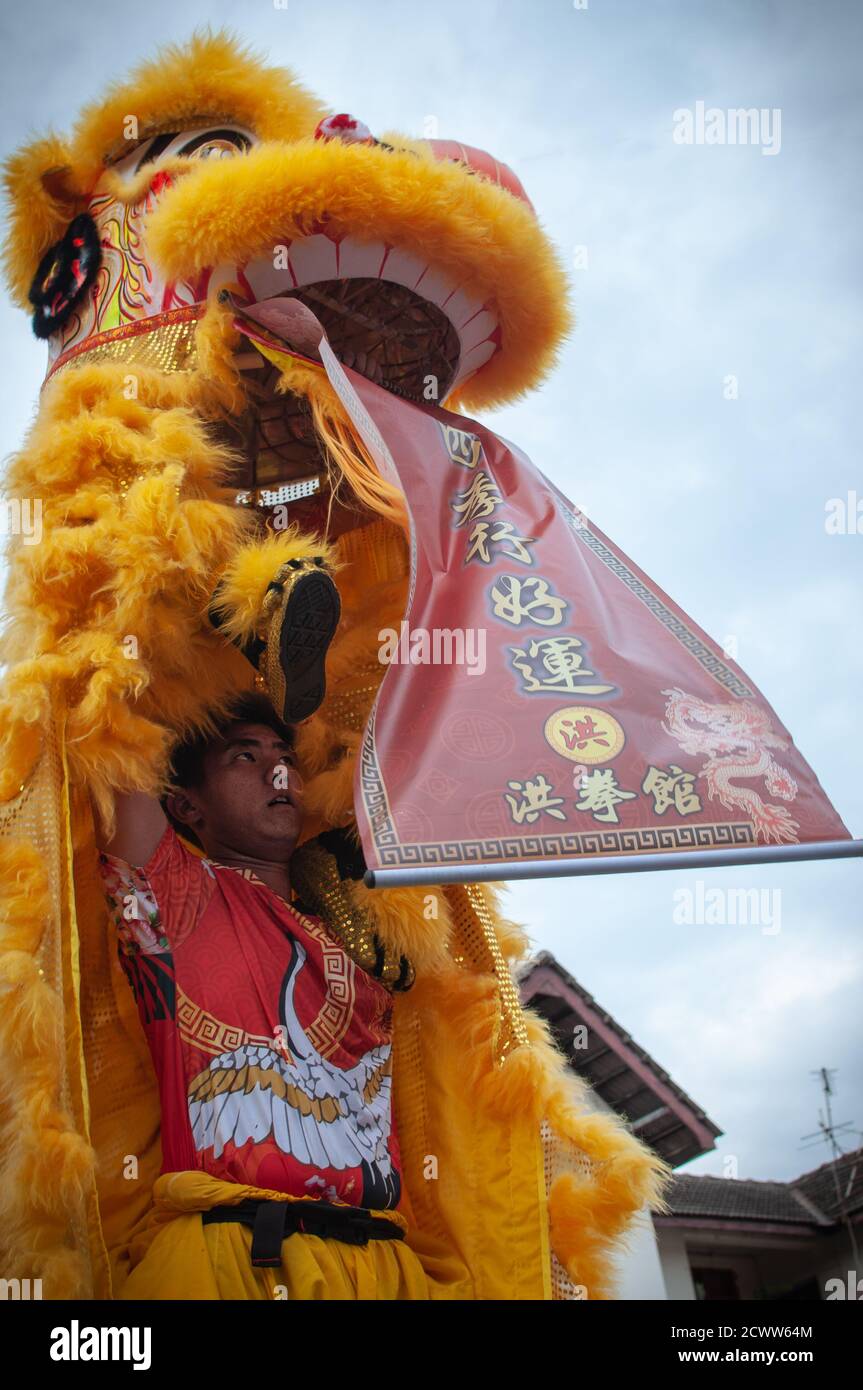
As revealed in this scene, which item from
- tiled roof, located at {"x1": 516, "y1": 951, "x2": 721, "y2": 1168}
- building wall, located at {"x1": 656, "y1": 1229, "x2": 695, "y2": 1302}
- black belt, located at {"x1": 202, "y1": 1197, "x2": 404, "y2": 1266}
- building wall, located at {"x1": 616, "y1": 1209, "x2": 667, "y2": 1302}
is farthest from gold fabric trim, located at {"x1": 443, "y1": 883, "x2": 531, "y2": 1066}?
building wall, located at {"x1": 656, "y1": 1229, "x2": 695, "y2": 1302}

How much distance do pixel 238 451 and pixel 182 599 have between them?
0.85 m

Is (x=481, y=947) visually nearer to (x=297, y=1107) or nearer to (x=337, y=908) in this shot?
(x=337, y=908)

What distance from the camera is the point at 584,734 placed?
341 centimetres

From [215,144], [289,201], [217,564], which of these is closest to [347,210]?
[289,201]

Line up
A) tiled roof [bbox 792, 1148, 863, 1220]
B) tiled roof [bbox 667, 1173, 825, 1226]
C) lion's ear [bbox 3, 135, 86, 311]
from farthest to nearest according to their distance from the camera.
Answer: tiled roof [bbox 792, 1148, 863, 1220], tiled roof [bbox 667, 1173, 825, 1226], lion's ear [bbox 3, 135, 86, 311]

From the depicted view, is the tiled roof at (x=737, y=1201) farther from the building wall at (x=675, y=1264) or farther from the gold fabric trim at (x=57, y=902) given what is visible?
the gold fabric trim at (x=57, y=902)

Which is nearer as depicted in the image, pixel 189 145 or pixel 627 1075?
pixel 189 145

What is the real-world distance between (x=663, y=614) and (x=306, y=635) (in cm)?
125

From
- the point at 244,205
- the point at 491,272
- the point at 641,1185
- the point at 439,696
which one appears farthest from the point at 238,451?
the point at 641,1185

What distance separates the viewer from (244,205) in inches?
156

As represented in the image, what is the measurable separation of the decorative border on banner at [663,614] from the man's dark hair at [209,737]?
1.25 meters

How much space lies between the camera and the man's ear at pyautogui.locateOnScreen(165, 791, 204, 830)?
13.8 feet

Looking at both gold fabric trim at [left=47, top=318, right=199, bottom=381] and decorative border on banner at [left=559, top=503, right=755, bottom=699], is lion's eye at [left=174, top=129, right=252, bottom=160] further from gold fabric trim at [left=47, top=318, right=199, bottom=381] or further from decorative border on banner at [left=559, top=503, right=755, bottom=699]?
decorative border on banner at [left=559, top=503, right=755, bottom=699]

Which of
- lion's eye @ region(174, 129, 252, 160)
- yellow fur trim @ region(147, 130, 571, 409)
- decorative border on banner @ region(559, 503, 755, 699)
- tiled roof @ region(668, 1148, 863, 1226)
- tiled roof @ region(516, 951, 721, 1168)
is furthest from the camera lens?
tiled roof @ region(668, 1148, 863, 1226)
